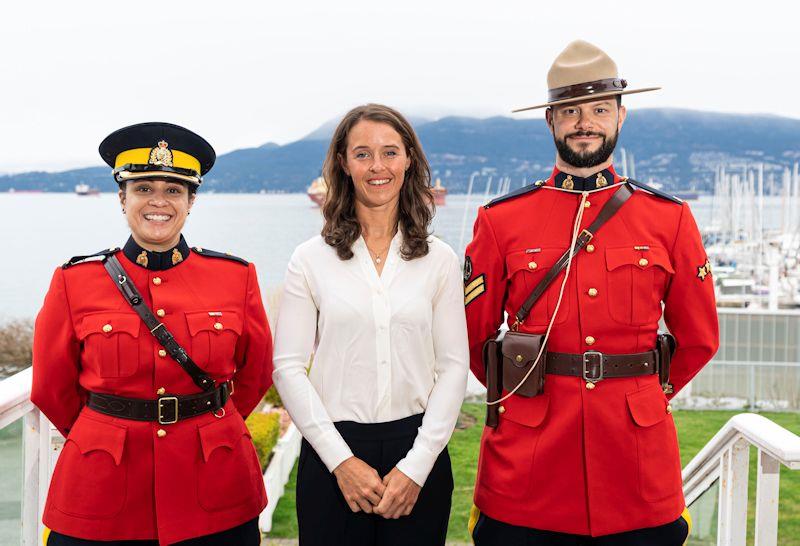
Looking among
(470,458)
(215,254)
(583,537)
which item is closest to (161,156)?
(215,254)

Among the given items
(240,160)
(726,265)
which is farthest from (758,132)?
(726,265)

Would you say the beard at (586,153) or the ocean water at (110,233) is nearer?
the beard at (586,153)

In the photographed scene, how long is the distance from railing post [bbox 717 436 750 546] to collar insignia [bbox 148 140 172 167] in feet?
5.61

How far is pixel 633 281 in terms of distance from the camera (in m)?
2.17

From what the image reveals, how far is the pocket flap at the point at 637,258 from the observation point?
7.11 feet

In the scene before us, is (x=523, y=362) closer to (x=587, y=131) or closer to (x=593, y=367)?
(x=593, y=367)

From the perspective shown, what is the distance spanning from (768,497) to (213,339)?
Answer: 4.78 feet

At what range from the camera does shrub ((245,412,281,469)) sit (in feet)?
18.8

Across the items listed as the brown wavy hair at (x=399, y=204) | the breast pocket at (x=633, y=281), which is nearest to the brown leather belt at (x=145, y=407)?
the brown wavy hair at (x=399, y=204)

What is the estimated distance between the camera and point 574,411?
214cm

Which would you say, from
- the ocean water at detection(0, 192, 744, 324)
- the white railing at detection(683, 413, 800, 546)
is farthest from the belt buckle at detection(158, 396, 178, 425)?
the ocean water at detection(0, 192, 744, 324)

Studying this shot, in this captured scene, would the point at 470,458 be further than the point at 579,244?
Yes

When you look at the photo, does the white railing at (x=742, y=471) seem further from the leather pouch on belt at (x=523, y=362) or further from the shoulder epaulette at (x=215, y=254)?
the shoulder epaulette at (x=215, y=254)

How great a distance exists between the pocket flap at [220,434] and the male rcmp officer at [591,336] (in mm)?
685
